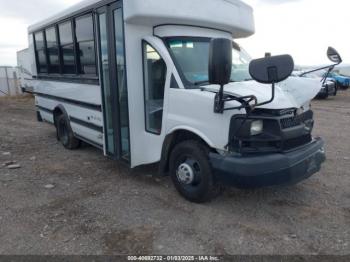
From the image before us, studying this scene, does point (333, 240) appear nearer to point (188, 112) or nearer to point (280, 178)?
point (280, 178)

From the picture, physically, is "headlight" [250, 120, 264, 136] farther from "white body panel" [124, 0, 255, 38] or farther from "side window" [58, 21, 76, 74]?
"side window" [58, 21, 76, 74]

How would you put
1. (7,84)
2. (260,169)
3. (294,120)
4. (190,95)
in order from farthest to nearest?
(7,84), (190,95), (294,120), (260,169)

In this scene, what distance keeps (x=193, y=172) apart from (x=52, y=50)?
436cm

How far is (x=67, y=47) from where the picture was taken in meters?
5.99

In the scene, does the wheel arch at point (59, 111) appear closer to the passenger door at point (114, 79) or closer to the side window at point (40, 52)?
the side window at point (40, 52)

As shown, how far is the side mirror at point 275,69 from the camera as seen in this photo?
3119 millimetres

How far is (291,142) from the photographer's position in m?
3.71

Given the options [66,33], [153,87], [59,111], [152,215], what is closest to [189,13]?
[153,87]

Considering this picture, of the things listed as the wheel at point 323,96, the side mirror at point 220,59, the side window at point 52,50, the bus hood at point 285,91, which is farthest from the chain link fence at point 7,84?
the side mirror at point 220,59

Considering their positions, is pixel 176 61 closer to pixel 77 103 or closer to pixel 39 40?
pixel 77 103

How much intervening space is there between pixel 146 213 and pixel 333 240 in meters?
2.13

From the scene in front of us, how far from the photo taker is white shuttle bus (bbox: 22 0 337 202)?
11.5 ft

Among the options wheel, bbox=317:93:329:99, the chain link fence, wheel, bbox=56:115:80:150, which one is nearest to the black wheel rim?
wheel, bbox=56:115:80:150

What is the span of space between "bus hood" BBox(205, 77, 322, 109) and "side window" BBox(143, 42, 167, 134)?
96 cm
